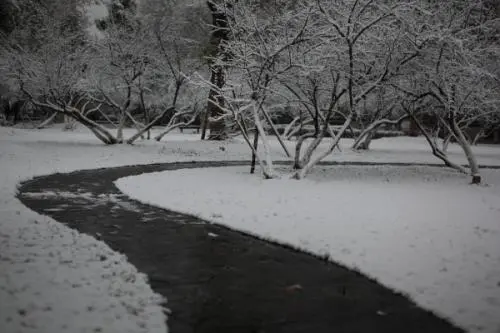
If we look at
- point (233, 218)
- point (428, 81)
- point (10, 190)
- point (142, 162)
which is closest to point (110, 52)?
point (142, 162)

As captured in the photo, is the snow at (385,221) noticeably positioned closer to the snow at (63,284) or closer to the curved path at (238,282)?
the curved path at (238,282)

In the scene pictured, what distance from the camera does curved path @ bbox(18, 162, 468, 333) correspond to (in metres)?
4.91

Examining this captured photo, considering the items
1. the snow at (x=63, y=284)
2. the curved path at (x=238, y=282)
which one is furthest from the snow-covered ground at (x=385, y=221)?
the snow at (x=63, y=284)

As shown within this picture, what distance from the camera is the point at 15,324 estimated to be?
14.3 feet

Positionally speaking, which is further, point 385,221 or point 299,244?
point 385,221

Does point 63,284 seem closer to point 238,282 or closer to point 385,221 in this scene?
point 238,282

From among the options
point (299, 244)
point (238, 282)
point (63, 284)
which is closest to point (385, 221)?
point (299, 244)

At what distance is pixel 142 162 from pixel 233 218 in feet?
39.8

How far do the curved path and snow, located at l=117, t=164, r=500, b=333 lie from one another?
0.34 m

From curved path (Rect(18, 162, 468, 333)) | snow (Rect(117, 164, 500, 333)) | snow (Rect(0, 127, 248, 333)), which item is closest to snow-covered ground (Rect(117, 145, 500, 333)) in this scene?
snow (Rect(117, 164, 500, 333))

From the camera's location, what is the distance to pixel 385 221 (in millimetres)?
8938

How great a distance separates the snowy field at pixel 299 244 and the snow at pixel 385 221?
0.07ft

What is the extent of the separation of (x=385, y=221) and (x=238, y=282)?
391cm

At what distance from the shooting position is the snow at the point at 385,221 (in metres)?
5.86
